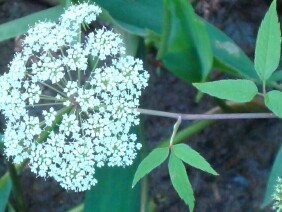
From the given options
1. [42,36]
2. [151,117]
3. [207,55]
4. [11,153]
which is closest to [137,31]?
[207,55]

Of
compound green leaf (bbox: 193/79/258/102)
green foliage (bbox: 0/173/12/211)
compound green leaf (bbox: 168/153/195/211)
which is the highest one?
green foliage (bbox: 0/173/12/211)

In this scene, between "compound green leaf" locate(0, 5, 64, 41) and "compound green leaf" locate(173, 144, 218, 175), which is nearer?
"compound green leaf" locate(173, 144, 218, 175)

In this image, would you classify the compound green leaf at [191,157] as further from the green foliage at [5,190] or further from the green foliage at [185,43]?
the green foliage at [5,190]

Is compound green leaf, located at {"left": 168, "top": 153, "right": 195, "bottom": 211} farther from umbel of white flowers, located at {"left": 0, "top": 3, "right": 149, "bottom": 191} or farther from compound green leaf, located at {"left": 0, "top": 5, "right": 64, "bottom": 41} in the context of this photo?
compound green leaf, located at {"left": 0, "top": 5, "right": 64, "bottom": 41}

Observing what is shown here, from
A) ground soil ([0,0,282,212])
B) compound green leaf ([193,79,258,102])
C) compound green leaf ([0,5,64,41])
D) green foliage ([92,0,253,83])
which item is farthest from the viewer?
ground soil ([0,0,282,212])

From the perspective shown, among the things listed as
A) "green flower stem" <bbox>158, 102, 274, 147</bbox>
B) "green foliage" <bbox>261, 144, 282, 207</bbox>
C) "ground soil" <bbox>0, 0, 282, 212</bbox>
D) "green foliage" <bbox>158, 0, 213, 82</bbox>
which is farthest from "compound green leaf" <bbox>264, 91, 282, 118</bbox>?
"ground soil" <bbox>0, 0, 282, 212</bbox>

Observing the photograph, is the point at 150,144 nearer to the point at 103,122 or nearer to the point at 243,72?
the point at 243,72
